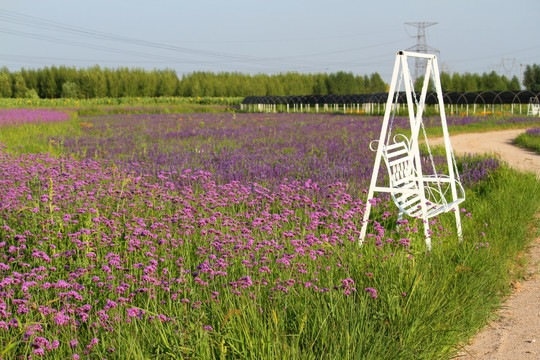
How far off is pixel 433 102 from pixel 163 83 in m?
45.1

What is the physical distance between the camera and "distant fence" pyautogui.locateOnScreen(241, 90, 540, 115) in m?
35.4

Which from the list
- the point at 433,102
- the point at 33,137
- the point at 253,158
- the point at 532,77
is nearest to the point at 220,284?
the point at 253,158

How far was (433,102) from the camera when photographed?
38.5 meters

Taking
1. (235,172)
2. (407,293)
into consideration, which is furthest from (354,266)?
(235,172)

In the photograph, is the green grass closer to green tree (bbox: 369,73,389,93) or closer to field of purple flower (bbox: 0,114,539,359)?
field of purple flower (bbox: 0,114,539,359)

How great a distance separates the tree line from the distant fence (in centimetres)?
2032

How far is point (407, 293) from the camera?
392 centimetres

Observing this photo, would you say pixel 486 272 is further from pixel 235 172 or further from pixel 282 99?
pixel 282 99

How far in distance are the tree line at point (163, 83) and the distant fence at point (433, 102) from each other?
20.3 metres

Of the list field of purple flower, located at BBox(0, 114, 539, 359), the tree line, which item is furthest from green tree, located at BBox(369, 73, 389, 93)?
field of purple flower, located at BBox(0, 114, 539, 359)

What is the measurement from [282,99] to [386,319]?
51556 millimetres

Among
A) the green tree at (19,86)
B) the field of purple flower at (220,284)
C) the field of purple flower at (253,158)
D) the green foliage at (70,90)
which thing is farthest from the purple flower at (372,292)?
the green tree at (19,86)

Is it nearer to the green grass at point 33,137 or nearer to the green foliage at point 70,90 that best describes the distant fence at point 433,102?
the green grass at point 33,137

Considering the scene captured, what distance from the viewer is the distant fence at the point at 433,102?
3541 cm
